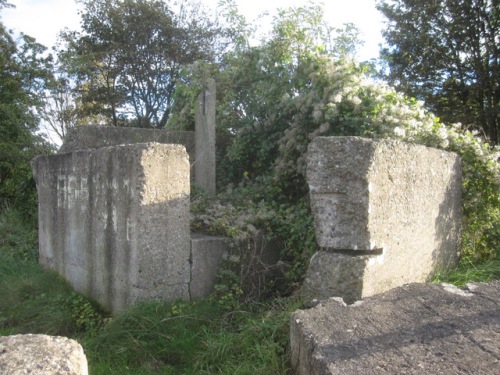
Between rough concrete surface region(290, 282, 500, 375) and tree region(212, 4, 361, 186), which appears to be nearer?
rough concrete surface region(290, 282, 500, 375)

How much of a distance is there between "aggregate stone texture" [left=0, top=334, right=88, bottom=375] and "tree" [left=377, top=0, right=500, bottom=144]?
1210 centimetres

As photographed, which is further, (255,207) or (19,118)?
(19,118)

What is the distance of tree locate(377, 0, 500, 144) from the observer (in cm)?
1295

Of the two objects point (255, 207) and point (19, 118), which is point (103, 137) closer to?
point (255, 207)

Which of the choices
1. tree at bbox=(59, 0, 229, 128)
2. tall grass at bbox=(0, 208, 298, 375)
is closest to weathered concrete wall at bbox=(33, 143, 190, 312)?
tall grass at bbox=(0, 208, 298, 375)

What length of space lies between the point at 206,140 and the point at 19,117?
21.4 feet

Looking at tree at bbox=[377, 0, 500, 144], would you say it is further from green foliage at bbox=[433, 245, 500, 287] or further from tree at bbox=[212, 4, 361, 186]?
green foliage at bbox=[433, 245, 500, 287]

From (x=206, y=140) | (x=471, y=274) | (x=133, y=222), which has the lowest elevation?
(x=471, y=274)

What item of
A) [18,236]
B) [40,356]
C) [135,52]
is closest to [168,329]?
[40,356]

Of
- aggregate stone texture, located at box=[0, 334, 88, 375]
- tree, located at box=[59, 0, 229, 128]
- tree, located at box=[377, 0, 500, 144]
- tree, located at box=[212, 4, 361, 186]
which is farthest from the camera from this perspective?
tree, located at box=[59, 0, 229, 128]

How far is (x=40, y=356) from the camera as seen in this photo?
86.7 inches

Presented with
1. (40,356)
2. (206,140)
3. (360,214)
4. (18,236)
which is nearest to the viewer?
(40,356)

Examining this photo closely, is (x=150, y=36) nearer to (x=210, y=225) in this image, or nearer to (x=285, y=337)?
(x=210, y=225)

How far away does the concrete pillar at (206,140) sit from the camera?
6816mm
